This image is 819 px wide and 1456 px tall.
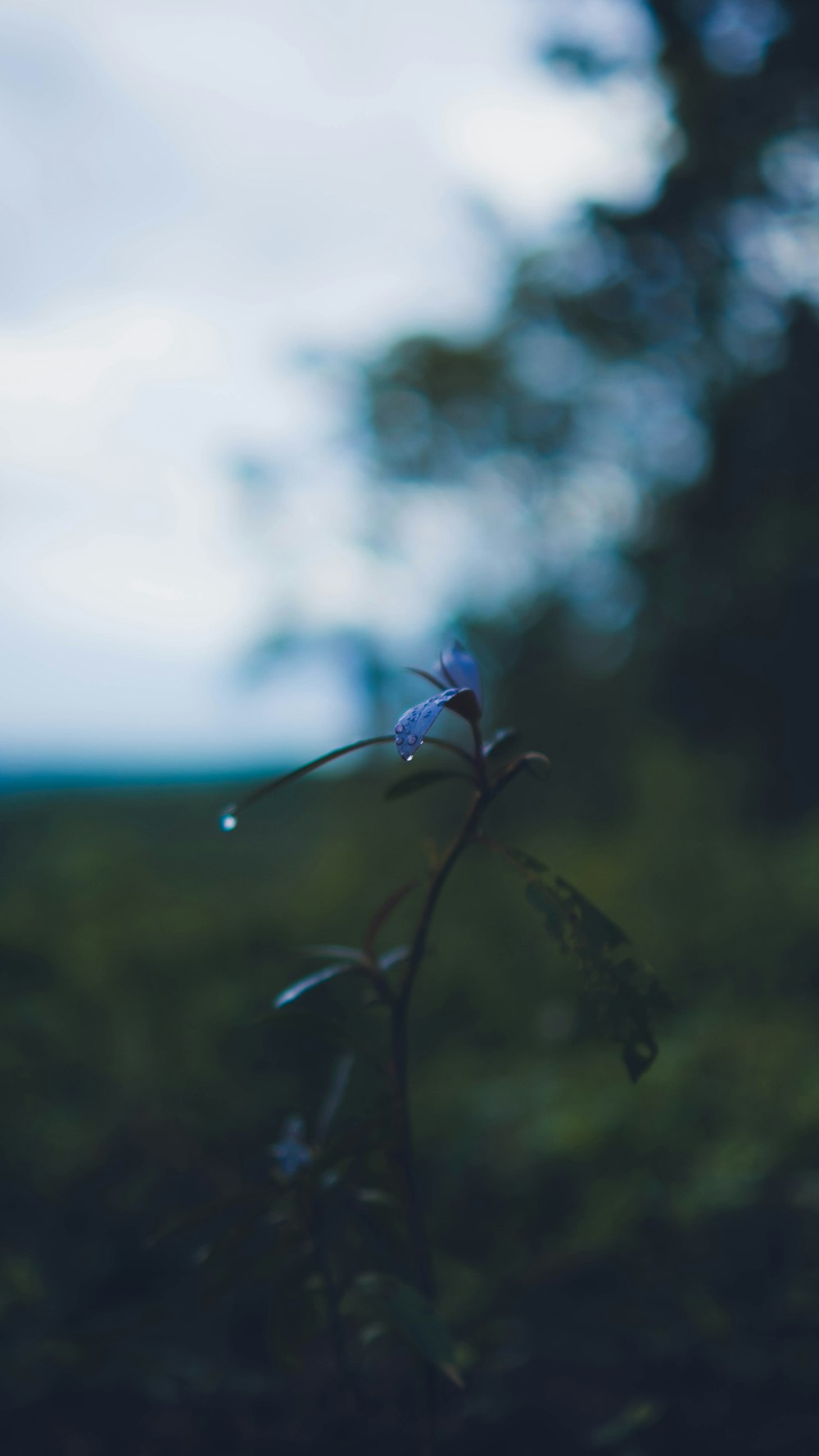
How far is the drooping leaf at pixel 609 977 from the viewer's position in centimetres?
72

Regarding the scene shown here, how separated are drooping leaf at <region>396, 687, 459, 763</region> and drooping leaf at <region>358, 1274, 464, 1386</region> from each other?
500 mm

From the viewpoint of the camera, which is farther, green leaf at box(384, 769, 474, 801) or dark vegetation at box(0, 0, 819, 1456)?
dark vegetation at box(0, 0, 819, 1456)

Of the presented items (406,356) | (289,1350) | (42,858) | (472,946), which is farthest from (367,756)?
(289,1350)

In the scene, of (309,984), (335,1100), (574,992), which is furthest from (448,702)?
(574,992)

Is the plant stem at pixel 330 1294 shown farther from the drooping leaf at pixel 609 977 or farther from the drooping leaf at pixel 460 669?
the drooping leaf at pixel 460 669

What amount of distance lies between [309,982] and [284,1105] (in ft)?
4.10

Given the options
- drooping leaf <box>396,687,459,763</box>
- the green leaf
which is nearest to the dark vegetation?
the green leaf

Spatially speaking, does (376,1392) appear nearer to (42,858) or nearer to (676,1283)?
(676,1283)

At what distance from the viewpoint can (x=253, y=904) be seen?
9.16 ft

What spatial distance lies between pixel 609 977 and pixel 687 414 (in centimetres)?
560

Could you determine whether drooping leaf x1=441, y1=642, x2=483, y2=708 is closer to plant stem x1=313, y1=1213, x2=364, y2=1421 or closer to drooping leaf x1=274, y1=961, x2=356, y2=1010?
drooping leaf x1=274, y1=961, x2=356, y2=1010

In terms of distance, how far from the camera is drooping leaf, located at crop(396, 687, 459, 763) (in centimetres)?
57

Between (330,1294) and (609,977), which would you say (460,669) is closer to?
(609,977)

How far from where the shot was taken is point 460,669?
29.4 inches
